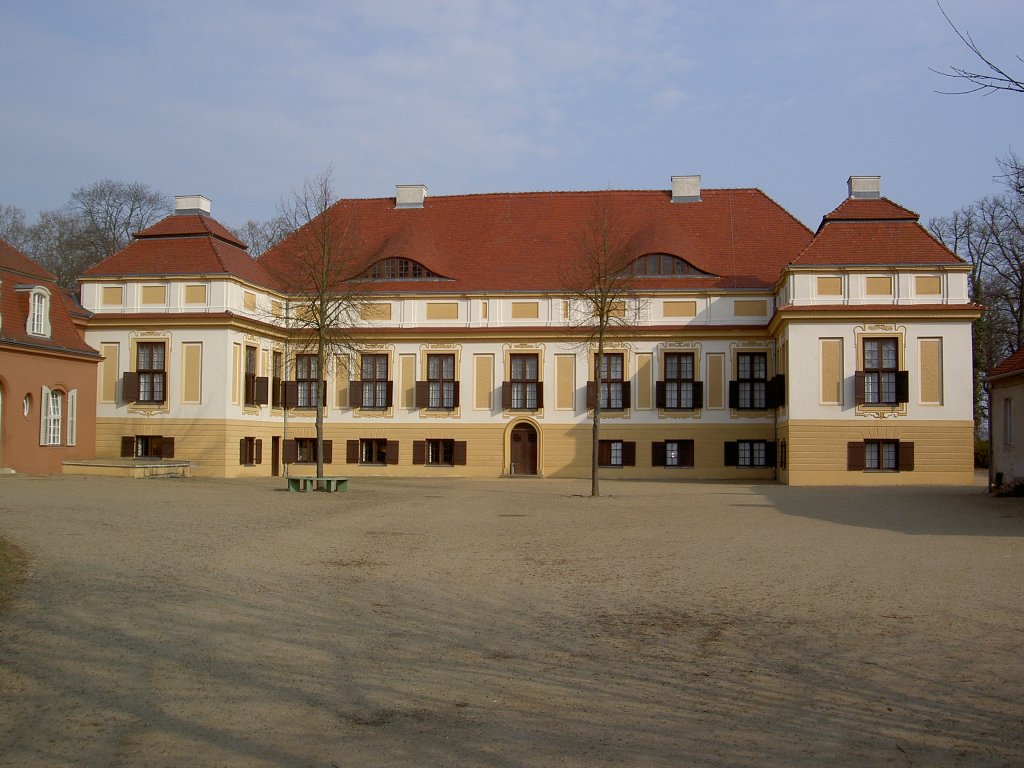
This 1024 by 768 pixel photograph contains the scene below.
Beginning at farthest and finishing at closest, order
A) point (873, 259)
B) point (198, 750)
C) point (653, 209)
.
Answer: point (653, 209) → point (873, 259) → point (198, 750)

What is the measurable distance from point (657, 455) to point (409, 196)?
1736 cm

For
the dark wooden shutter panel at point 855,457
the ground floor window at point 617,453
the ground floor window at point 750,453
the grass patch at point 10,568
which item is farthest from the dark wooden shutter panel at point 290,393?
the grass patch at point 10,568

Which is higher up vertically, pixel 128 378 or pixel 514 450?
pixel 128 378

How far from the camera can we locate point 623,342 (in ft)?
140

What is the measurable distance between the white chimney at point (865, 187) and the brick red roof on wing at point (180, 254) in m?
23.8

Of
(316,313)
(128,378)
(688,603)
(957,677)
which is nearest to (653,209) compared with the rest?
(316,313)

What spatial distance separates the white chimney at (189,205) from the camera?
43.6 m

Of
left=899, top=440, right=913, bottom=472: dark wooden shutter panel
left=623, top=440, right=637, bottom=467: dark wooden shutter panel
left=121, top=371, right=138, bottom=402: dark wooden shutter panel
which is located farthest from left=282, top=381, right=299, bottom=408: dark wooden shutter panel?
left=899, top=440, right=913, bottom=472: dark wooden shutter panel

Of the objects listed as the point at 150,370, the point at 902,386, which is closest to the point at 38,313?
the point at 150,370

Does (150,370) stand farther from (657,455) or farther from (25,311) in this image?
(657,455)

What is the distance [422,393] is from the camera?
142ft

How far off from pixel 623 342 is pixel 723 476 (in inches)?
264

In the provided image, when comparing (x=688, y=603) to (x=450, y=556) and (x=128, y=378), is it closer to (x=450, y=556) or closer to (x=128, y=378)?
(x=450, y=556)

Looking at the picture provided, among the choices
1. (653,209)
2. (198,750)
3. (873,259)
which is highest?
(653,209)
